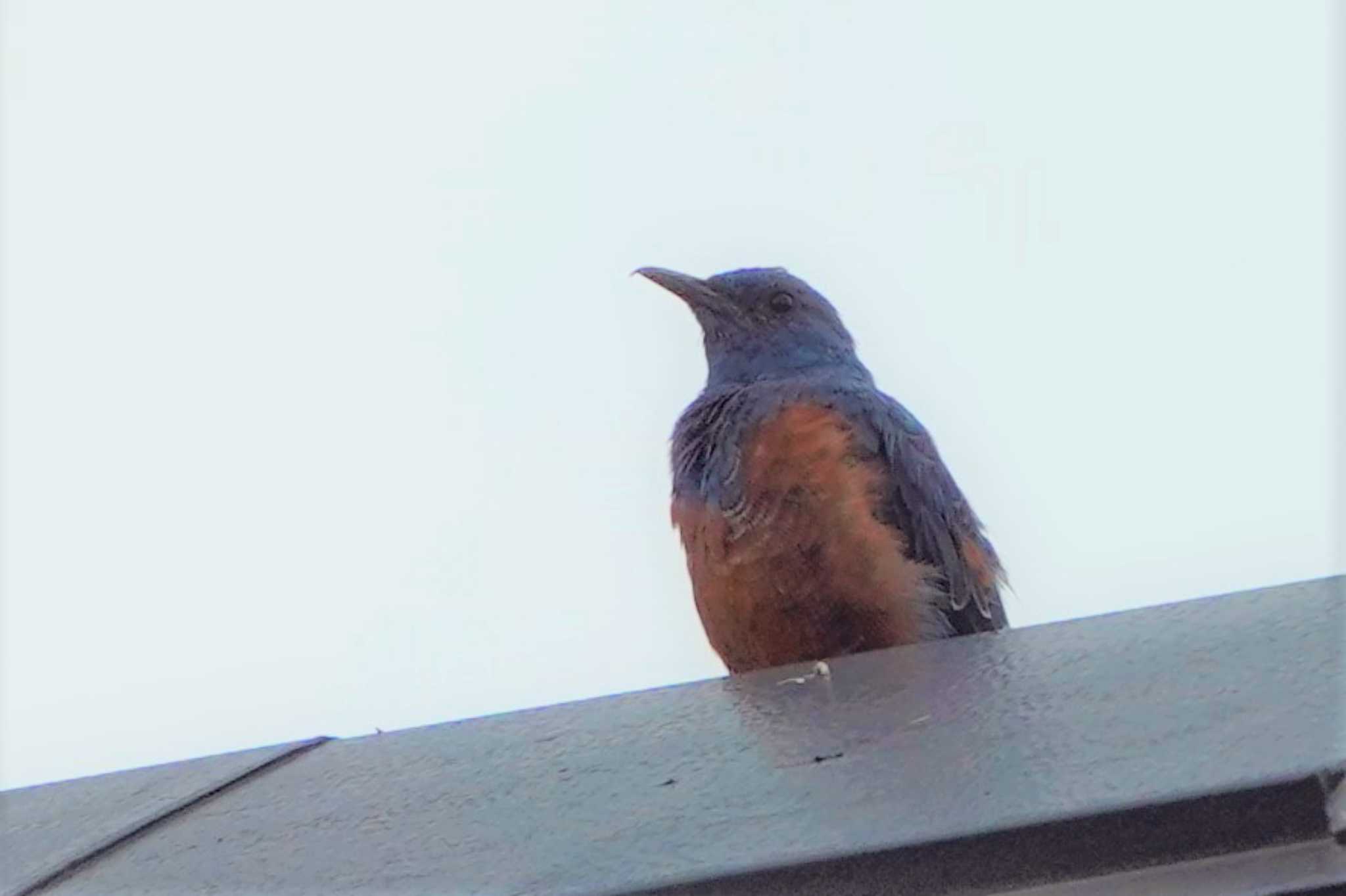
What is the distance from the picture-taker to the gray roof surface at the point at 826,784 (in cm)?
209

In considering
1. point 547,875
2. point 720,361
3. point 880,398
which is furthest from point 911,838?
point 720,361

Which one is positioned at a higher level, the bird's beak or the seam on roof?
the bird's beak

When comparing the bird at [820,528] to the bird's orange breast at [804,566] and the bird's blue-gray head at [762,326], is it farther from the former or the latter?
the bird's blue-gray head at [762,326]

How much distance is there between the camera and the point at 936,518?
529cm

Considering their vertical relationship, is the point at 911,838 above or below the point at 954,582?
above

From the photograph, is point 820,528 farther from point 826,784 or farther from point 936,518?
point 826,784

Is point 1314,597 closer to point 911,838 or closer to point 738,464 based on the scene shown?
point 911,838

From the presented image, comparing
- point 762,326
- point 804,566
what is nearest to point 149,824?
point 804,566

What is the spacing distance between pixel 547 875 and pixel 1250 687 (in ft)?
3.29

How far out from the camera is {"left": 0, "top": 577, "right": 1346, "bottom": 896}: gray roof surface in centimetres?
209

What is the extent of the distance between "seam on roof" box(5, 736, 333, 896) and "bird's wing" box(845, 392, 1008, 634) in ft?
6.97

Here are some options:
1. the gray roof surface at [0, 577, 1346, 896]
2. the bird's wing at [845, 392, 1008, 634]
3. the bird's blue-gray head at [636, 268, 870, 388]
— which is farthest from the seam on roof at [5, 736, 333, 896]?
the bird's blue-gray head at [636, 268, 870, 388]

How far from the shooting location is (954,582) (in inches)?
205

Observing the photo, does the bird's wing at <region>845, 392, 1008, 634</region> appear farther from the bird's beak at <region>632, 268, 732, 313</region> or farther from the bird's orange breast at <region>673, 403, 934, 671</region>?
the bird's beak at <region>632, 268, 732, 313</region>
